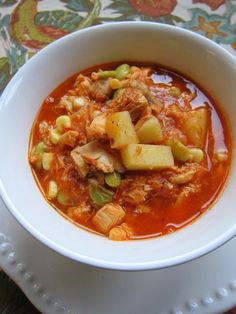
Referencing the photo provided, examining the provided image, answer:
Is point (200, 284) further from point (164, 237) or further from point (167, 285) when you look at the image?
point (164, 237)

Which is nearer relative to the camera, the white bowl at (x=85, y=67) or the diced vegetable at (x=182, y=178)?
the white bowl at (x=85, y=67)

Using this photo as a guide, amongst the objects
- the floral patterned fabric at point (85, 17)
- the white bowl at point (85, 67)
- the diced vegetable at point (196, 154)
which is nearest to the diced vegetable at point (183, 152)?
the diced vegetable at point (196, 154)

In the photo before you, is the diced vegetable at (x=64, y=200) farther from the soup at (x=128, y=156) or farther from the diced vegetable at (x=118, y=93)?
the diced vegetable at (x=118, y=93)

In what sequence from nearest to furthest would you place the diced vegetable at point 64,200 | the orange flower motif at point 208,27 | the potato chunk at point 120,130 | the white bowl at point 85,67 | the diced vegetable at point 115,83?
the white bowl at point 85,67 < the potato chunk at point 120,130 < the diced vegetable at point 64,200 < the diced vegetable at point 115,83 < the orange flower motif at point 208,27

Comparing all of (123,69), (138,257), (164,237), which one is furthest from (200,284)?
(123,69)

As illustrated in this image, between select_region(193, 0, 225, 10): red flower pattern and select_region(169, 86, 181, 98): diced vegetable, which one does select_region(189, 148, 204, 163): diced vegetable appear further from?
select_region(193, 0, 225, 10): red flower pattern

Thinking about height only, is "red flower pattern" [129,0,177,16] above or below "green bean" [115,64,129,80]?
above

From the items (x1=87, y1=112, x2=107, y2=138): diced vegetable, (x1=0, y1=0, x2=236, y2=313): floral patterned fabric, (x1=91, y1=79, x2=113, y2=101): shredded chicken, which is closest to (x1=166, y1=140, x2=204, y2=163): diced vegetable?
(x1=87, y1=112, x2=107, y2=138): diced vegetable
